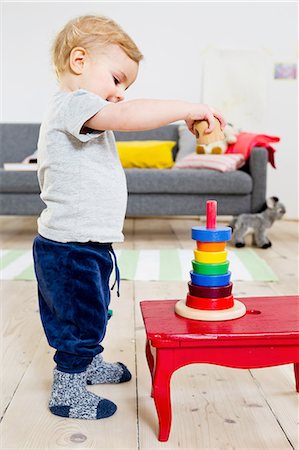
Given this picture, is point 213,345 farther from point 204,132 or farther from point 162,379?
point 204,132

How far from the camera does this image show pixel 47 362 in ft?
5.39

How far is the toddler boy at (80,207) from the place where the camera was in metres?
1.28

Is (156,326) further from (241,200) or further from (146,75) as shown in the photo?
(146,75)

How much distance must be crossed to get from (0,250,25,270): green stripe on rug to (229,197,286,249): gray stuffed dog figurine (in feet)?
4.00

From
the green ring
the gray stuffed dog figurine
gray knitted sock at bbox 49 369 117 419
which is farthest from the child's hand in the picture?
the gray stuffed dog figurine

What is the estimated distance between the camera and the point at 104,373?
150 centimetres

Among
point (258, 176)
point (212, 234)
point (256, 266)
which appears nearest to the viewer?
point (212, 234)

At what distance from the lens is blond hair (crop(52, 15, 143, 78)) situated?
128 cm

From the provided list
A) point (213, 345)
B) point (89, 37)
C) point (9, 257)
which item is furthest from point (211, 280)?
point (9, 257)

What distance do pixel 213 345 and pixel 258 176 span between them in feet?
8.40

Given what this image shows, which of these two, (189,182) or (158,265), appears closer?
(158,265)

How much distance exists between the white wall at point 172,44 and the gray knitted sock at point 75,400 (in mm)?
3699

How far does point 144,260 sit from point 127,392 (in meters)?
1.59

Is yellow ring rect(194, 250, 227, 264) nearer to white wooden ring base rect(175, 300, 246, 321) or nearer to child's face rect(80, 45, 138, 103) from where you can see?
white wooden ring base rect(175, 300, 246, 321)
